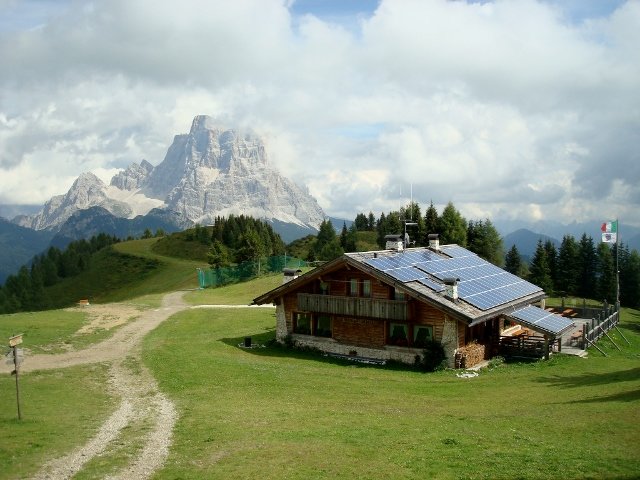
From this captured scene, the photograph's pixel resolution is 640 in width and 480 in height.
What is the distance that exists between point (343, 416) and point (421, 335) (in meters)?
16.7

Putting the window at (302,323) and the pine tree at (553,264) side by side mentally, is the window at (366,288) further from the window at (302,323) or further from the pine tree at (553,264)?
the pine tree at (553,264)

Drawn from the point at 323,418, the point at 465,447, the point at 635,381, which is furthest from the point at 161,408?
the point at 635,381

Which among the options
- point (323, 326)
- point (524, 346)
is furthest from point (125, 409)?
point (524, 346)

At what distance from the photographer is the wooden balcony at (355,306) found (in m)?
37.2

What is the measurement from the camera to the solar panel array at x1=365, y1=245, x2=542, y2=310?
126ft

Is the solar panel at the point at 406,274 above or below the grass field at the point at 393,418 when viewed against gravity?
above

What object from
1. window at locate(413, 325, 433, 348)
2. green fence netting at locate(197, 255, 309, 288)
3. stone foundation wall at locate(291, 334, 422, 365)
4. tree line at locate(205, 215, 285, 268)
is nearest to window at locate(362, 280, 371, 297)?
stone foundation wall at locate(291, 334, 422, 365)

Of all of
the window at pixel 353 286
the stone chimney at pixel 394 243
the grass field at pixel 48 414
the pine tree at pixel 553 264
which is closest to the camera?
the grass field at pixel 48 414

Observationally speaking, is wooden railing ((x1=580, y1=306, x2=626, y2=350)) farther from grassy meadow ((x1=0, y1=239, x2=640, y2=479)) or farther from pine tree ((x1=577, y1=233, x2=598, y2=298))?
pine tree ((x1=577, y1=233, x2=598, y2=298))

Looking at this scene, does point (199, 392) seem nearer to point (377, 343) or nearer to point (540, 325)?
point (377, 343)

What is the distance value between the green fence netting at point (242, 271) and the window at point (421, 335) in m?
56.6

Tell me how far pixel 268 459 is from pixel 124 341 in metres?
28.1

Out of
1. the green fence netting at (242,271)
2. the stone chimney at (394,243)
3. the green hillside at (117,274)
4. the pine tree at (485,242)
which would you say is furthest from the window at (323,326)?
the green hillside at (117,274)

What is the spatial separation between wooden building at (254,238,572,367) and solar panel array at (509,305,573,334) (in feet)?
0.24
